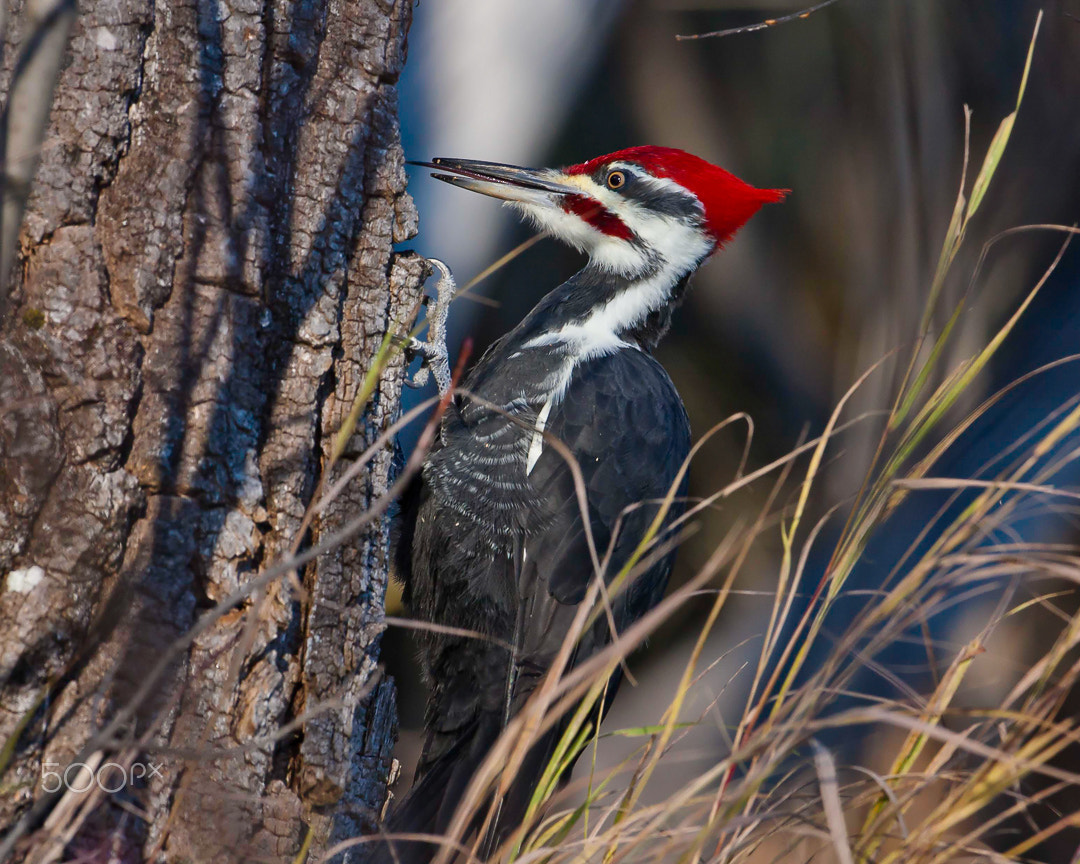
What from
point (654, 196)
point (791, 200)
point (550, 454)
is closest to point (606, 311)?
point (654, 196)

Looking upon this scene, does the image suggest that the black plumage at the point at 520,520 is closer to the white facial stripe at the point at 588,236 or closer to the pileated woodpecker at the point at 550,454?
the pileated woodpecker at the point at 550,454

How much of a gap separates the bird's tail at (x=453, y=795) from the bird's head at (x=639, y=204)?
111cm

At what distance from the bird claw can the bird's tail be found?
0.70m

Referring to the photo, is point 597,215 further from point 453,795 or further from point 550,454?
point 453,795

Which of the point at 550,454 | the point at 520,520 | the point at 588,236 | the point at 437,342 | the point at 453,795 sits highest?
the point at 588,236

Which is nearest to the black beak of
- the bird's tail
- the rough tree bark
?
the rough tree bark

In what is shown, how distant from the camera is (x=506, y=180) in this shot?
223cm

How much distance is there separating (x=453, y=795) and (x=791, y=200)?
3.34m

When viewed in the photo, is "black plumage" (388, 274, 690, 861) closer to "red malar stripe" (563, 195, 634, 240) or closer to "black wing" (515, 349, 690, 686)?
"black wing" (515, 349, 690, 686)

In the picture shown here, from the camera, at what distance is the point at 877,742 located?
3.17 meters

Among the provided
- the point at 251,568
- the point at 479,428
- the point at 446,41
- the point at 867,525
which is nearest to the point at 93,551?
the point at 251,568

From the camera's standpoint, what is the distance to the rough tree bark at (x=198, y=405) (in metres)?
1.27

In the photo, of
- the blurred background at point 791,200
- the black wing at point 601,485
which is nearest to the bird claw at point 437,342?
the black wing at point 601,485

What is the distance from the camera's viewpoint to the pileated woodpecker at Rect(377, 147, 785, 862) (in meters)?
1.87
